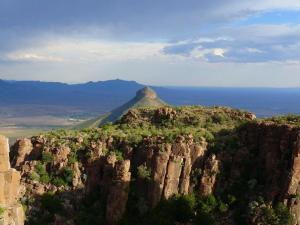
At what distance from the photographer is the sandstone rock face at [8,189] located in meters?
36.2

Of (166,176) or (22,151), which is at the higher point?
(22,151)

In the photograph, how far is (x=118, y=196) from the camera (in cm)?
4034

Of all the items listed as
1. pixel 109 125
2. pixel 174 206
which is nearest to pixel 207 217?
pixel 174 206

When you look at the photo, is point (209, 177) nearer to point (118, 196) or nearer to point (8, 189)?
point (118, 196)

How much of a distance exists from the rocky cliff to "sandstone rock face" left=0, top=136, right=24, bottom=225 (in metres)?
2.80

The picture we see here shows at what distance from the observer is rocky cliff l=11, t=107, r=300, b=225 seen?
3803 centimetres

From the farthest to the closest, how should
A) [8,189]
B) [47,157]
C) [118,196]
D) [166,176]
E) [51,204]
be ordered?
[47,157], [51,204], [118,196], [166,176], [8,189]

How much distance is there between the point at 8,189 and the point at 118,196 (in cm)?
769

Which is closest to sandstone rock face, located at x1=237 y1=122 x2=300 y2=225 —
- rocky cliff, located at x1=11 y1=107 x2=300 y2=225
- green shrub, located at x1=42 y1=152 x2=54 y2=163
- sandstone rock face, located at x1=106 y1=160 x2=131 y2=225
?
rocky cliff, located at x1=11 y1=107 x2=300 y2=225

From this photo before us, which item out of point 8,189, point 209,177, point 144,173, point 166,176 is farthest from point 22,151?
point 209,177

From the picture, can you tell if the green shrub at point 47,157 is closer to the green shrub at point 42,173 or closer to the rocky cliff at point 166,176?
the rocky cliff at point 166,176

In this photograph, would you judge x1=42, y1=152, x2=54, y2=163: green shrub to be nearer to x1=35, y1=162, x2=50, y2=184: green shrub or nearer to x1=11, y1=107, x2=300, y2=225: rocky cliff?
x1=11, y1=107, x2=300, y2=225: rocky cliff

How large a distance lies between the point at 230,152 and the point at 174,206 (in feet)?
19.0

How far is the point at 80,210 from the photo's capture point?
4116 cm
